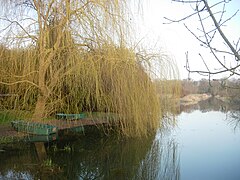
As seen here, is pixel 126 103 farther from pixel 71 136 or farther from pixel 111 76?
pixel 71 136

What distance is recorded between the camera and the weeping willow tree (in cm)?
498

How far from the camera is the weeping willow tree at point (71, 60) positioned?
498 cm

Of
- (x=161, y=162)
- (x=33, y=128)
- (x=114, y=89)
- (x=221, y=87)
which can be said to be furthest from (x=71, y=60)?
(x=221, y=87)

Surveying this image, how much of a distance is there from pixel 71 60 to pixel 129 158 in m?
2.37

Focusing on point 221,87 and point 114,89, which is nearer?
point 221,87

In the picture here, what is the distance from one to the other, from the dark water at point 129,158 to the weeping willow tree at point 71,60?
82 cm

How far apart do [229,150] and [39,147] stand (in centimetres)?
461

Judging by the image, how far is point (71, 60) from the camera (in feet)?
17.2

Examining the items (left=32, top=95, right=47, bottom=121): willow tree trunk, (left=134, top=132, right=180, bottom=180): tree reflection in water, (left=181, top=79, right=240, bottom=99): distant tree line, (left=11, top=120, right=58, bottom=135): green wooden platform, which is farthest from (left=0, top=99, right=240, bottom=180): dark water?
(left=181, top=79, right=240, bottom=99): distant tree line

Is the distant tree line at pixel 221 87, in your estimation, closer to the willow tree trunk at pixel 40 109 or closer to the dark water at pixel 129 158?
the dark water at pixel 129 158

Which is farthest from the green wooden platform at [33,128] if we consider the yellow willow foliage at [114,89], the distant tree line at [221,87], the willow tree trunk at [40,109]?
the distant tree line at [221,87]

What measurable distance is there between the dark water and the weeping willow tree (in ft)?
2.69

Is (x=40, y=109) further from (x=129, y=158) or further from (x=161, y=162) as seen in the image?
(x=161, y=162)

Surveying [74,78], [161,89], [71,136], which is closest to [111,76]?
[74,78]
